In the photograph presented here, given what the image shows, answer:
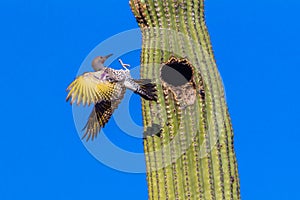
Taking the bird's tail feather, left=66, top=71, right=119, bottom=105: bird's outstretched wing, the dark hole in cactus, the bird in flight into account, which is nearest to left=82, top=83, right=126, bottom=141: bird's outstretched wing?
the bird in flight

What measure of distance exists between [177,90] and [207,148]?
627 millimetres

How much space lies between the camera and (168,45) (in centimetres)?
1013

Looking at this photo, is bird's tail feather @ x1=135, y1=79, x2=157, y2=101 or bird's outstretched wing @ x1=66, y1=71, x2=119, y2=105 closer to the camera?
bird's outstretched wing @ x1=66, y1=71, x2=119, y2=105

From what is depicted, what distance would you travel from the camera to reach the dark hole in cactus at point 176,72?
10078 millimetres

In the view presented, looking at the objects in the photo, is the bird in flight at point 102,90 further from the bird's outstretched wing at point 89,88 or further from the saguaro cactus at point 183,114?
the saguaro cactus at point 183,114

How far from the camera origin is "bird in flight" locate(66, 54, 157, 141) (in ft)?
31.1

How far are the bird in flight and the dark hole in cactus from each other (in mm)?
170

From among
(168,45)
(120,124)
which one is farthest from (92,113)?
(168,45)

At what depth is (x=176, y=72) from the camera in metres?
10.2

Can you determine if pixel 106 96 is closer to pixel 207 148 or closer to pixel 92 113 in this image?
A: pixel 92 113

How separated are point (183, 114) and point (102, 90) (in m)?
0.91

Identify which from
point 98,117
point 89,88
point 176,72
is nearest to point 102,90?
point 89,88

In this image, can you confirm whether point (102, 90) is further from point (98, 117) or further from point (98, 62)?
point (98, 117)

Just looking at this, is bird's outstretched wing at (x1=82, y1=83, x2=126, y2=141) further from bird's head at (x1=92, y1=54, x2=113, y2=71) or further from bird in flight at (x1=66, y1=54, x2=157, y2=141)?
bird's head at (x1=92, y1=54, x2=113, y2=71)
